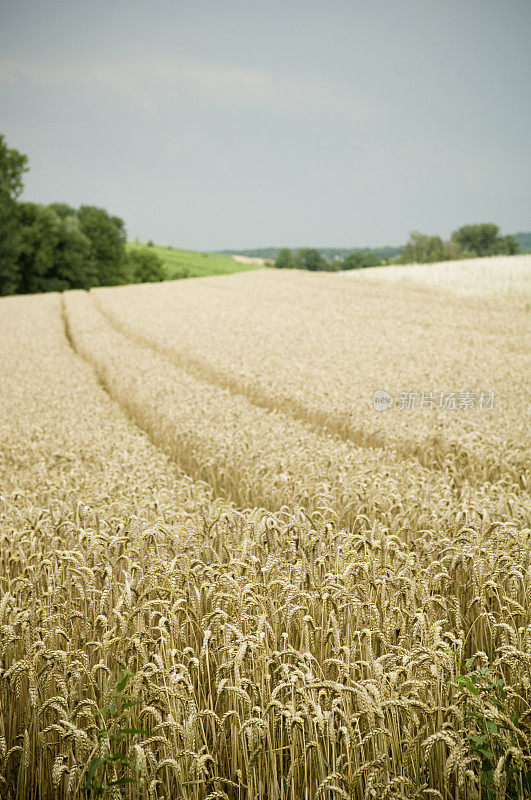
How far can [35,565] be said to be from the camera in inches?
143

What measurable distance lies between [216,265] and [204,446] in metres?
112

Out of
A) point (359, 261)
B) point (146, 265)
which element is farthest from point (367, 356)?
point (359, 261)

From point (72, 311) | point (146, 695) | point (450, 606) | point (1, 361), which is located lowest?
point (450, 606)

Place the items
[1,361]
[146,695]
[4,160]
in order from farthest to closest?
[4,160], [1,361], [146,695]

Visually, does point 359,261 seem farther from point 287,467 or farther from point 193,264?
point 287,467

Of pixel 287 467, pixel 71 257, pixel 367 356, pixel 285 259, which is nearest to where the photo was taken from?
pixel 287 467

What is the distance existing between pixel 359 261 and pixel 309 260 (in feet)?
41.1

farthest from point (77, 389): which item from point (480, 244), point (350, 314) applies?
point (480, 244)

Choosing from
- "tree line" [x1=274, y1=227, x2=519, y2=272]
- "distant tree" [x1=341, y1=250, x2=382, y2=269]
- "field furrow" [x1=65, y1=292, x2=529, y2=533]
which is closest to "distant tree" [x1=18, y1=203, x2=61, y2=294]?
"field furrow" [x1=65, y1=292, x2=529, y2=533]

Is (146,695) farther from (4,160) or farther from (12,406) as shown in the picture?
(4,160)

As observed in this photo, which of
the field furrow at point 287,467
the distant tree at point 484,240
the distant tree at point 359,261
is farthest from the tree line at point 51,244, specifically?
the distant tree at point 484,240

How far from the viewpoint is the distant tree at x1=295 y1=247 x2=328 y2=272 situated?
12319cm

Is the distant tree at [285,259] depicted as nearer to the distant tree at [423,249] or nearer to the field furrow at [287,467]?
the distant tree at [423,249]

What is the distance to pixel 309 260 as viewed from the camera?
123625mm
